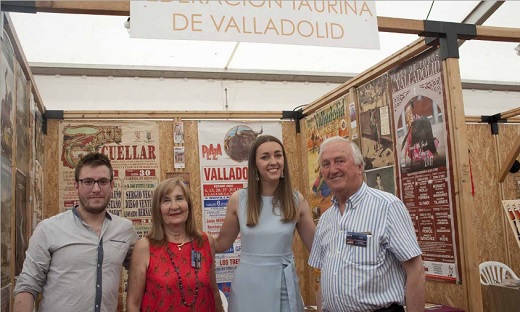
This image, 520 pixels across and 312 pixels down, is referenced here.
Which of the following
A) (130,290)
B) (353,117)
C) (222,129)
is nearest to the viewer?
(130,290)

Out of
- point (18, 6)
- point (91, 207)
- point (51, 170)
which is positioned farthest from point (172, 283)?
point (51, 170)

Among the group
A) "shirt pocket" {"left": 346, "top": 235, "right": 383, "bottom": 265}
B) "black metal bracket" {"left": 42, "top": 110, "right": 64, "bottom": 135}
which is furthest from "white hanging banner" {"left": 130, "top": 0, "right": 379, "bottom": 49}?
"black metal bracket" {"left": 42, "top": 110, "right": 64, "bottom": 135}

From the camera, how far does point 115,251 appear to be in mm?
2504

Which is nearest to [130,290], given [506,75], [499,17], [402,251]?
[402,251]

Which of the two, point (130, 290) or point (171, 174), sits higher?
point (171, 174)

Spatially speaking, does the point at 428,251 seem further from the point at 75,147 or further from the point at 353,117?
the point at 75,147

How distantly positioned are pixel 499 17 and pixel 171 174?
4098mm

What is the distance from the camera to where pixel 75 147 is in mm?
4512

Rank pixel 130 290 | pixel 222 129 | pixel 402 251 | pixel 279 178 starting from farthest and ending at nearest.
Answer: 1. pixel 222 129
2. pixel 279 178
3. pixel 130 290
4. pixel 402 251

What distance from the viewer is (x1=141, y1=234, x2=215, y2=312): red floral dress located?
2.41 metres

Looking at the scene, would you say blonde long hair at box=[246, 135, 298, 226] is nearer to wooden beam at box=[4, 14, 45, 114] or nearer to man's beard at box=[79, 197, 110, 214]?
man's beard at box=[79, 197, 110, 214]

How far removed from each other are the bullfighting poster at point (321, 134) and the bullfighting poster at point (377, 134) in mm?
282

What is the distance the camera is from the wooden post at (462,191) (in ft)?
8.93

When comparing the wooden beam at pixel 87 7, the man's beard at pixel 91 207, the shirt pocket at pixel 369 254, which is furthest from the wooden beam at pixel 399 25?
the man's beard at pixel 91 207
